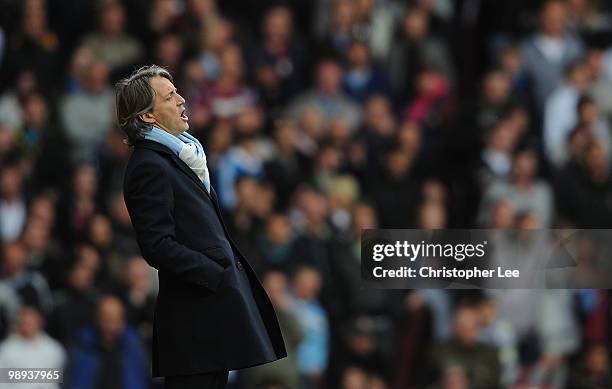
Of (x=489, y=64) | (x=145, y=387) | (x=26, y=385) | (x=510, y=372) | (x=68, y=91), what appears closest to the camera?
(x=26, y=385)

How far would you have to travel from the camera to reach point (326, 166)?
10.5 meters

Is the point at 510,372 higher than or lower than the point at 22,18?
lower

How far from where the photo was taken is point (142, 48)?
36.0 ft

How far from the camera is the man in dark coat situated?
15.1ft

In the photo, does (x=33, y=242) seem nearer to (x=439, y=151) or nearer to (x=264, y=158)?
(x=264, y=158)

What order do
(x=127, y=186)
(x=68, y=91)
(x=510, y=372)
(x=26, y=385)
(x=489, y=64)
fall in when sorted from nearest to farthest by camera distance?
(x=127, y=186) → (x=26, y=385) → (x=510, y=372) → (x=68, y=91) → (x=489, y=64)

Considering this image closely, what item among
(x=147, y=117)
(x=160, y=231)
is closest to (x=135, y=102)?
(x=147, y=117)

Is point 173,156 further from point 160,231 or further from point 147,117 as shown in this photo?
point 160,231

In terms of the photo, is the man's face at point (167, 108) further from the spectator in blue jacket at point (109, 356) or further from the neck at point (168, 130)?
the spectator in blue jacket at point (109, 356)

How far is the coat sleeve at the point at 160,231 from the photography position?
14.9 ft

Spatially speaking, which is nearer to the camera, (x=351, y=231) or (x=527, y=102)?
(x=351, y=231)

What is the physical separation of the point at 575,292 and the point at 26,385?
3.93 metres

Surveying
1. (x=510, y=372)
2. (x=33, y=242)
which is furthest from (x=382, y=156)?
(x=33, y=242)

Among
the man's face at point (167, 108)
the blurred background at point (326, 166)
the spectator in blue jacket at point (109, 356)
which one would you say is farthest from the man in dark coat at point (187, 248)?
the spectator in blue jacket at point (109, 356)
